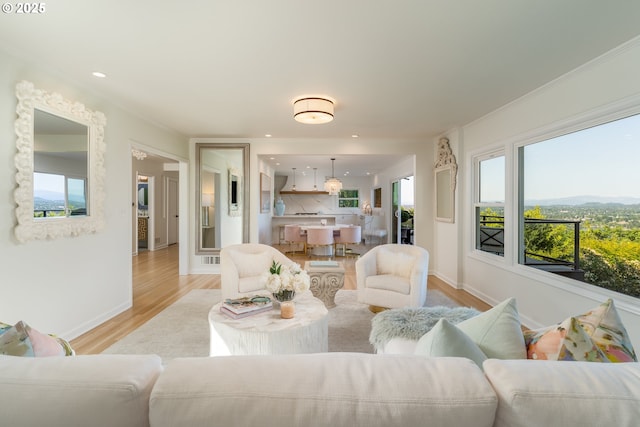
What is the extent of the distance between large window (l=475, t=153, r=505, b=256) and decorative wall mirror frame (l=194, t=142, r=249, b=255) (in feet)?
12.5

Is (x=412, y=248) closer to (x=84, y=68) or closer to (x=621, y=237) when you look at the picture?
(x=621, y=237)

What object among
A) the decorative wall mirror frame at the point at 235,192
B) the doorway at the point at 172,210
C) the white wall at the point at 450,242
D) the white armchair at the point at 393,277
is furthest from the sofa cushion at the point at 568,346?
the doorway at the point at 172,210

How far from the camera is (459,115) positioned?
159 inches

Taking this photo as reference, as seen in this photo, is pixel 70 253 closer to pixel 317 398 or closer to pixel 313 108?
pixel 313 108

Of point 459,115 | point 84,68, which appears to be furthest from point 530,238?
point 84,68

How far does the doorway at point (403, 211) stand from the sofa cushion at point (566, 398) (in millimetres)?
7729

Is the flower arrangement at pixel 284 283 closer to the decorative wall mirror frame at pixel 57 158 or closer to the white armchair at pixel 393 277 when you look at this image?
the white armchair at pixel 393 277

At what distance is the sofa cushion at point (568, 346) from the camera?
3.07 feet

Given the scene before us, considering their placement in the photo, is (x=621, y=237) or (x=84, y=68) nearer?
(x=621, y=237)

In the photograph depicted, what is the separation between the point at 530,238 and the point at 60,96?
196 inches


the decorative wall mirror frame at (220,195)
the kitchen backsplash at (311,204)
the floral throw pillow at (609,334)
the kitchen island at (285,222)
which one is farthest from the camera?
the kitchen backsplash at (311,204)

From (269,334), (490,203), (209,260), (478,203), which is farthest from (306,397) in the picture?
(209,260)

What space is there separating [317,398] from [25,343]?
948 millimetres

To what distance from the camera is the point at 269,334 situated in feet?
6.39
